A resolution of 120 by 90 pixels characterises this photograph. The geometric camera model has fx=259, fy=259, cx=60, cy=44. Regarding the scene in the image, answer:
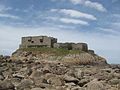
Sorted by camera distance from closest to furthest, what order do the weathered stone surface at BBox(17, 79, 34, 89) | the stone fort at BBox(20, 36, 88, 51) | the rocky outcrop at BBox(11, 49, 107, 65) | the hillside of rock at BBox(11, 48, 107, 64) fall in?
1. the weathered stone surface at BBox(17, 79, 34, 89)
2. the rocky outcrop at BBox(11, 49, 107, 65)
3. the hillside of rock at BBox(11, 48, 107, 64)
4. the stone fort at BBox(20, 36, 88, 51)

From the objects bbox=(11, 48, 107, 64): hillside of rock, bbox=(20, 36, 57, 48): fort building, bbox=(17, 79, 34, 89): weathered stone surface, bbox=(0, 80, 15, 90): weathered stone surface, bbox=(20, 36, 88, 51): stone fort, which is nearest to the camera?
bbox=(0, 80, 15, 90): weathered stone surface

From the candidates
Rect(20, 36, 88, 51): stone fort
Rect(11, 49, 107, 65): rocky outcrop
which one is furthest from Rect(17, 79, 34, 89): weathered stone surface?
Rect(20, 36, 88, 51): stone fort

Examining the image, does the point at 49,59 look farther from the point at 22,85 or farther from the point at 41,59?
the point at 22,85

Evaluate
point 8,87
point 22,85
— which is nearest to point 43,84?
point 22,85

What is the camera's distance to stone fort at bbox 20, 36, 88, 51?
76.6 m

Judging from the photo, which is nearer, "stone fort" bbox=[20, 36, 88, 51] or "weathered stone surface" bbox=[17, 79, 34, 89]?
"weathered stone surface" bbox=[17, 79, 34, 89]

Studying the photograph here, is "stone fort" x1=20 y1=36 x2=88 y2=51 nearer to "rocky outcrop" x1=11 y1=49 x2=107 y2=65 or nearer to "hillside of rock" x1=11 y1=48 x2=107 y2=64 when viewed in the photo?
"hillside of rock" x1=11 y1=48 x2=107 y2=64

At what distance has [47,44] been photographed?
77.2 meters

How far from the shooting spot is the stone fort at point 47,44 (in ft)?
251

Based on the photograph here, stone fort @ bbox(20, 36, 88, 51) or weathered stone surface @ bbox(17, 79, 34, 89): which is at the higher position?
stone fort @ bbox(20, 36, 88, 51)

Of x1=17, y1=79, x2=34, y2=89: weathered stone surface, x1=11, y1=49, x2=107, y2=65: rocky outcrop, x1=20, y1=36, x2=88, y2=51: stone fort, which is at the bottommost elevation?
x1=17, y1=79, x2=34, y2=89: weathered stone surface

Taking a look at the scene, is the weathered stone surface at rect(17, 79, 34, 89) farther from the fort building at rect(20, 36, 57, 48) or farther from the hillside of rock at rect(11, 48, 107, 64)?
the fort building at rect(20, 36, 57, 48)

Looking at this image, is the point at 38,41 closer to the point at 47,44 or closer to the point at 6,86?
the point at 47,44

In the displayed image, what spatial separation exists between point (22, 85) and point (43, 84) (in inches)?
44.9
